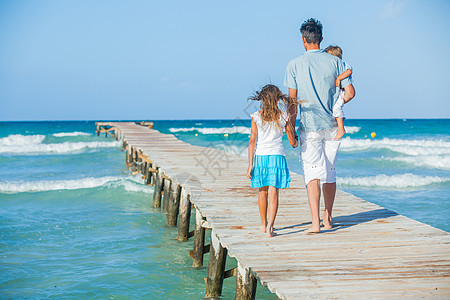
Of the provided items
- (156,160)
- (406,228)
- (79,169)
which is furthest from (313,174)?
(79,169)

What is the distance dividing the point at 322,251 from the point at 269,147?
1154 millimetres

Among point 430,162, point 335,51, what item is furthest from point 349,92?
point 430,162

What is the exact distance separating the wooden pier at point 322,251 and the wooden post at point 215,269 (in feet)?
0.04

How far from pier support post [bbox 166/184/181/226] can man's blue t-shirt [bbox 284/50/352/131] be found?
15.6 ft

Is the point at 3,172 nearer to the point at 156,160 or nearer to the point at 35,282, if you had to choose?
the point at 156,160

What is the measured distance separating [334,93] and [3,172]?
55.5 feet

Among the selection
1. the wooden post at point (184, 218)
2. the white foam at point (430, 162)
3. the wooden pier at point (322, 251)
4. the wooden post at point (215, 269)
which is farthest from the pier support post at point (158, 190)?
the white foam at point (430, 162)

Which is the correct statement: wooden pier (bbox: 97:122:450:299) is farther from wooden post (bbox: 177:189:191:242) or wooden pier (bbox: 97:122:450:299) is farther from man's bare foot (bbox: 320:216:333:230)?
wooden post (bbox: 177:189:191:242)

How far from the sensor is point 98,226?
28.3ft

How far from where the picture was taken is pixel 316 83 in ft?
14.3

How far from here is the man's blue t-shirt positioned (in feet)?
14.3

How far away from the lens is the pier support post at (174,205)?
8742 millimetres

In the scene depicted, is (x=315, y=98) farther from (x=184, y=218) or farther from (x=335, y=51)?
(x=184, y=218)

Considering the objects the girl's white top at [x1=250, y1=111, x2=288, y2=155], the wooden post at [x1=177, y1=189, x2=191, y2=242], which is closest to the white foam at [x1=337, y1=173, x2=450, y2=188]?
the wooden post at [x1=177, y1=189, x2=191, y2=242]
